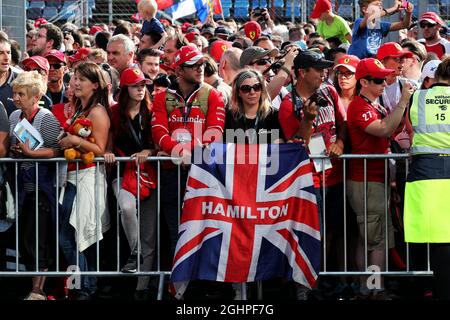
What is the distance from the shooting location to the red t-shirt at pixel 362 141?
916 cm

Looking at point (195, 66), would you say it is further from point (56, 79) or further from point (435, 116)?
point (56, 79)

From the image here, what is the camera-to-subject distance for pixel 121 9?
26.3 m

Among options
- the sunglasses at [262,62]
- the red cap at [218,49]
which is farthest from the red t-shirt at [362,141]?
the red cap at [218,49]

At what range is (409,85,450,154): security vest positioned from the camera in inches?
336

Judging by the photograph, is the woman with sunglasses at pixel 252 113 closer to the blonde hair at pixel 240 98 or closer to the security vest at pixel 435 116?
the blonde hair at pixel 240 98

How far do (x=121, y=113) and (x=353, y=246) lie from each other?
2261 millimetres

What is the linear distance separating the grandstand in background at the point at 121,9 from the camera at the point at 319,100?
9769 millimetres

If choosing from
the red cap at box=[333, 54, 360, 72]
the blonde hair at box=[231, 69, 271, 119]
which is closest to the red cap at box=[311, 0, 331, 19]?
the red cap at box=[333, 54, 360, 72]

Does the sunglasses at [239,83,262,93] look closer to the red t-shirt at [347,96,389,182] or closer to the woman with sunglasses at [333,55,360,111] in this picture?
the red t-shirt at [347,96,389,182]

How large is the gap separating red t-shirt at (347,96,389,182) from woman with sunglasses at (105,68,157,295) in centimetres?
167

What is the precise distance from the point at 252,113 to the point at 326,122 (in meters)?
0.64

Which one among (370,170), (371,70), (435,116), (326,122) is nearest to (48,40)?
(326,122)

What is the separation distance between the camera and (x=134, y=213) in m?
9.27
